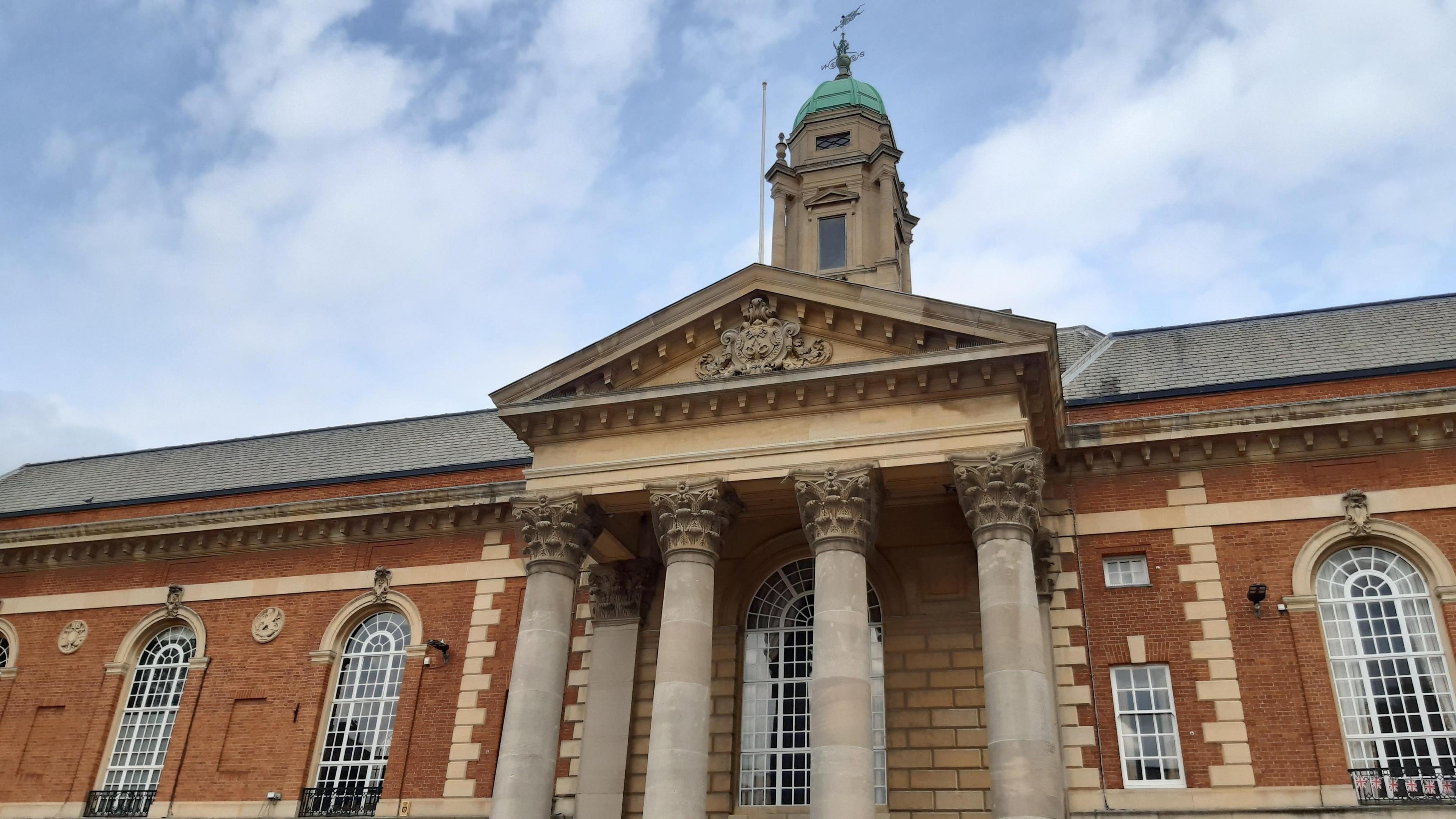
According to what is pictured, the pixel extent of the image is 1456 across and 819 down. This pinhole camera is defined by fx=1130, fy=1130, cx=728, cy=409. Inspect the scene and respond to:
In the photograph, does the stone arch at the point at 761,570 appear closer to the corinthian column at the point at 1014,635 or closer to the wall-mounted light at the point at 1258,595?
the corinthian column at the point at 1014,635

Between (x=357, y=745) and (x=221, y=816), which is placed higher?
(x=357, y=745)

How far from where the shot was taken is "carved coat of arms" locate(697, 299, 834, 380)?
20281mm

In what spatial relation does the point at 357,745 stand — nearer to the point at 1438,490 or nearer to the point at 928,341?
the point at 928,341

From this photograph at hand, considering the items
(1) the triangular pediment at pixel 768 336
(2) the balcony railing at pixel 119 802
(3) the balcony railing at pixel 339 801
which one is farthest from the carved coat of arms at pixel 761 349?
(2) the balcony railing at pixel 119 802

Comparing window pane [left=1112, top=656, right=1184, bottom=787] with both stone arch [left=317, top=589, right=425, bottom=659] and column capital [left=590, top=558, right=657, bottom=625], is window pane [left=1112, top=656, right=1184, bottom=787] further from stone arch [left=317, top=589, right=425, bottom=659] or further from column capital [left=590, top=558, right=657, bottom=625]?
stone arch [left=317, top=589, right=425, bottom=659]

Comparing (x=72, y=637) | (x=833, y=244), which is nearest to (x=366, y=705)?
(x=72, y=637)

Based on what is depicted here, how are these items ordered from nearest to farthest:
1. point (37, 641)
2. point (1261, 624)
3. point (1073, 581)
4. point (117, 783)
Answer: point (1261, 624) → point (1073, 581) → point (117, 783) → point (37, 641)

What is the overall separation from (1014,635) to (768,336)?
6896 mm

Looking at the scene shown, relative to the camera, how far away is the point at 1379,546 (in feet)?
64.4

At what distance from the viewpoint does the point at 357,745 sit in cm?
2427

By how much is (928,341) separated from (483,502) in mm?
10909

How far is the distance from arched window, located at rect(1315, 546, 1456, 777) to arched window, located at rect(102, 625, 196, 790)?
78.6ft

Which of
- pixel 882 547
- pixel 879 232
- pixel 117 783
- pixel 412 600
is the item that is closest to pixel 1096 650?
pixel 882 547

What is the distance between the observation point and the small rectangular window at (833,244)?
28094mm
